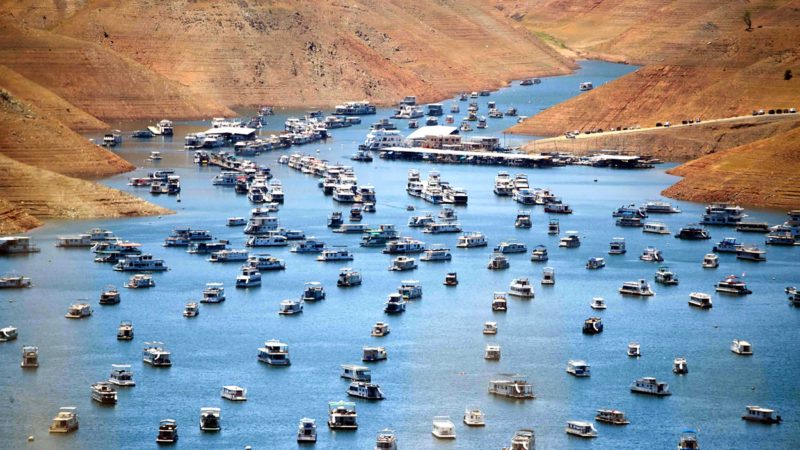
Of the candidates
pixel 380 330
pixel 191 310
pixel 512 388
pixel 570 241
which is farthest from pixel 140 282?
pixel 512 388

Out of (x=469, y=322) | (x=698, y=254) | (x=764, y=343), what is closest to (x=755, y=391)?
(x=764, y=343)

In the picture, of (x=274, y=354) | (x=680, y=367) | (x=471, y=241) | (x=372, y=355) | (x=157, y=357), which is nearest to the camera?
(x=680, y=367)

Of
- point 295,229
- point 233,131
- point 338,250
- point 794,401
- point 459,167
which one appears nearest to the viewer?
point 794,401

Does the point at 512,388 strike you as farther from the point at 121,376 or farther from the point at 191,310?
the point at 191,310

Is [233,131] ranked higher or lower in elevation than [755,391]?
higher

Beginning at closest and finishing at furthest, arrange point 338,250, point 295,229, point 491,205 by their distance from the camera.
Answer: point 338,250 → point 295,229 → point 491,205

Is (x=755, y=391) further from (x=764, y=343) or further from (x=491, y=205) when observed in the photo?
(x=491, y=205)

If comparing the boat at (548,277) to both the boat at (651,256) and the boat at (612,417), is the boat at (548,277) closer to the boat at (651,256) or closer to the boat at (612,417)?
the boat at (651,256)

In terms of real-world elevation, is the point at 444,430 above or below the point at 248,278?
below
